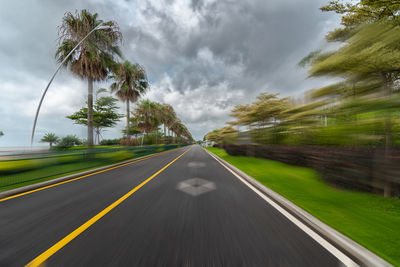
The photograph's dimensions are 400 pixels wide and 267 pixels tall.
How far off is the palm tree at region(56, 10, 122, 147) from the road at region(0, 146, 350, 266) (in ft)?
36.3

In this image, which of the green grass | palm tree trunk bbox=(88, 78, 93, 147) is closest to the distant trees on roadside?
the green grass

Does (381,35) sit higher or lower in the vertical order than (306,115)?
higher

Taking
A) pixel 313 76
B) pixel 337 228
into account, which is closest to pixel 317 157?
pixel 313 76

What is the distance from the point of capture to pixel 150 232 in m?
2.32

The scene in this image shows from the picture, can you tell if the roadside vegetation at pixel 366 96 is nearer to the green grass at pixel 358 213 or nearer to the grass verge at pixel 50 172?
the green grass at pixel 358 213

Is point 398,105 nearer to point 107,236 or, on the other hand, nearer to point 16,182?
point 107,236

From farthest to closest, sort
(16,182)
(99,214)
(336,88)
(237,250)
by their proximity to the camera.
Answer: (16,182)
(336,88)
(99,214)
(237,250)

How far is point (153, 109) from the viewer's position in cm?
3222

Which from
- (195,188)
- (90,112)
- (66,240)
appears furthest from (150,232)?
(90,112)

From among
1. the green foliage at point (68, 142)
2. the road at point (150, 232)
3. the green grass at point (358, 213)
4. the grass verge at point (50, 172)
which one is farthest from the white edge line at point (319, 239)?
the green foliage at point (68, 142)

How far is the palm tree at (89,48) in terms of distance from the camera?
11383 millimetres

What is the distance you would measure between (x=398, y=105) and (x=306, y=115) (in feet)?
8.86

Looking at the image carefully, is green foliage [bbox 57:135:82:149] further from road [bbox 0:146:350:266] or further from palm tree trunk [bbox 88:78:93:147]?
road [bbox 0:146:350:266]

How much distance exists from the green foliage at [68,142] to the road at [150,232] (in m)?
23.7
